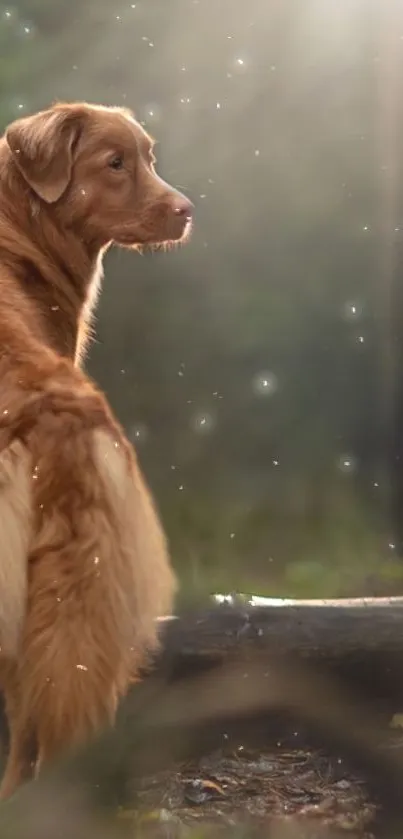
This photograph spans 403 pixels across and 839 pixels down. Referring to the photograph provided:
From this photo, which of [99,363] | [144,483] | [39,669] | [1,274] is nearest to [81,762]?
[39,669]

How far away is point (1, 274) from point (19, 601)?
1.40ft

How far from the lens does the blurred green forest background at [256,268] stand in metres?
1.26

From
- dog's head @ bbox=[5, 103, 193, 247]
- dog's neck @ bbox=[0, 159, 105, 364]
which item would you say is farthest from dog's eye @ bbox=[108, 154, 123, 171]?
dog's neck @ bbox=[0, 159, 105, 364]

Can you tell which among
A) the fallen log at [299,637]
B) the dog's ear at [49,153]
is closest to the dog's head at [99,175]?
the dog's ear at [49,153]

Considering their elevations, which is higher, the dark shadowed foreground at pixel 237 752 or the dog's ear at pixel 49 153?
the dog's ear at pixel 49 153

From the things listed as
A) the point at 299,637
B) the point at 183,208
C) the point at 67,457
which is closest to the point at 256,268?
the point at 183,208

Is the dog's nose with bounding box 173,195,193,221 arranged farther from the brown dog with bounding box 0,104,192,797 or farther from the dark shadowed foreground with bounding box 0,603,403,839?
the dark shadowed foreground with bounding box 0,603,403,839

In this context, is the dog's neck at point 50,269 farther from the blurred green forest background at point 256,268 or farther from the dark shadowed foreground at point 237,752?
the dark shadowed foreground at point 237,752

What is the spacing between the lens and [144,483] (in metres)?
1.21

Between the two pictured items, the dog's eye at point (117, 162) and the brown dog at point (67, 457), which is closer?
the brown dog at point (67, 457)

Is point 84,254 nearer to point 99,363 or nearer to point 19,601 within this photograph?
point 99,363

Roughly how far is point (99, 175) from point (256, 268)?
26 cm

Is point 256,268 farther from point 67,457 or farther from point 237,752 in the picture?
point 237,752

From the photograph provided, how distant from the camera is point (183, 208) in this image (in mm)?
1236
